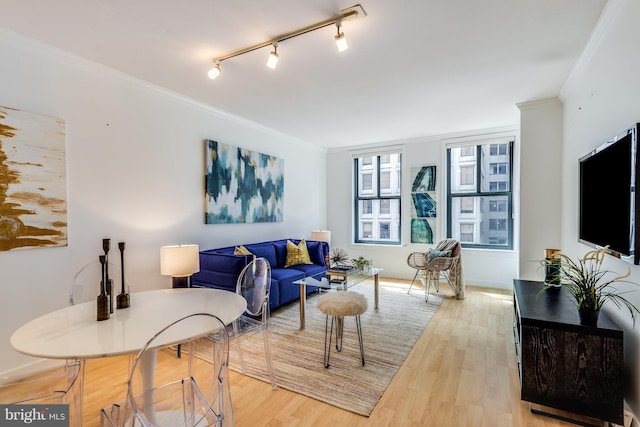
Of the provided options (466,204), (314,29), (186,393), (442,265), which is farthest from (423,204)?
(186,393)

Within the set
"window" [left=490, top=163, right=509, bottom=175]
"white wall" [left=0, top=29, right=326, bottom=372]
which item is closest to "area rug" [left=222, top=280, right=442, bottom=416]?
"white wall" [left=0, top=29, right=326, bottom=372]

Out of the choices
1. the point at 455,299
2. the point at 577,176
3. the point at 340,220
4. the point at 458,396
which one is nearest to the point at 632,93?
the point at 577,176

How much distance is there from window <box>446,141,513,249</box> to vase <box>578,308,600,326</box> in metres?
3.45

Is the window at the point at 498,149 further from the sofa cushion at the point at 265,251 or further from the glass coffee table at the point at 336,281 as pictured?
the sofa cushion at the point at 265,251

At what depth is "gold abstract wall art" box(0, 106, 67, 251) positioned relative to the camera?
2270 millimetres

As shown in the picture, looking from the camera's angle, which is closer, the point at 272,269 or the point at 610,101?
the point at 610,101

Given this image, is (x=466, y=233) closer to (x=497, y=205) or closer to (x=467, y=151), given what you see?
(x=497, y=205)

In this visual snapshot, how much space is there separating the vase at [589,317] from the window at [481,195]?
11.3 feet

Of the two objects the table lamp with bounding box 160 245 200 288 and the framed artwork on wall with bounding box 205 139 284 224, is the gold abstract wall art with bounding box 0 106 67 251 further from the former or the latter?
the framed artwork on wall with bounding box 205 139 284 224

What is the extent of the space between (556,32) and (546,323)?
2173 millimetres

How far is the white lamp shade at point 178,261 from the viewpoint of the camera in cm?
293

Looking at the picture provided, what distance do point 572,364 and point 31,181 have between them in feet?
13.3

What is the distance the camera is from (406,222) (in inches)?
225

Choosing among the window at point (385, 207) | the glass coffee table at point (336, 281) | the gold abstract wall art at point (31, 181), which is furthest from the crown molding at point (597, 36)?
the gold abstract wall art at point (31, 181)
